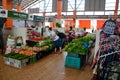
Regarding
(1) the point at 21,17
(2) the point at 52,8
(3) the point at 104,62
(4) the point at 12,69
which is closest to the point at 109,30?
(3) the point at 104,62

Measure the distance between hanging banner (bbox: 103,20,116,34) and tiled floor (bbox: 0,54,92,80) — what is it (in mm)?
1546

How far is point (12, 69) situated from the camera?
17.1ft

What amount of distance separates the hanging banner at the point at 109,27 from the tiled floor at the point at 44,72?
1.55 metres

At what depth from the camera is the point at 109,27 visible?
→ 433cm

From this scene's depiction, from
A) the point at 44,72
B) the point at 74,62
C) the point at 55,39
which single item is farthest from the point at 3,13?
the point at 74,62

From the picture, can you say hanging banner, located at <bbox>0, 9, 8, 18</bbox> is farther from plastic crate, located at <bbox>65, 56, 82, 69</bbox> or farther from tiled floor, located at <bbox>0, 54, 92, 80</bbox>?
plastic crate, located at <bbox>65, 56, 82, 69</bbox>

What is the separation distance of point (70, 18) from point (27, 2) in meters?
7.66

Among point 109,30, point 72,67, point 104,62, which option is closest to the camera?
point 104,62

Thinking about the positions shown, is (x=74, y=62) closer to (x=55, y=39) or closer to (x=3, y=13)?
(x=55, y=39)

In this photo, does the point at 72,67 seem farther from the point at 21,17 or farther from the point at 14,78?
the point at 21,17

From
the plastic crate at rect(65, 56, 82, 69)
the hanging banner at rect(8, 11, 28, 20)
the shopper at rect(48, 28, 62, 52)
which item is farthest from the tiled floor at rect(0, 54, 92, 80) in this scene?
the hanging banner at rect(8, 11, 28, 20)

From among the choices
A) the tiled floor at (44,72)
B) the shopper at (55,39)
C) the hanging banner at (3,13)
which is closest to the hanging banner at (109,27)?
the tiled floor at (44,72)

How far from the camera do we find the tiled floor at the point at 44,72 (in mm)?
4613

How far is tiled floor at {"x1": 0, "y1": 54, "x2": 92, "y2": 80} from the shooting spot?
4.61m
